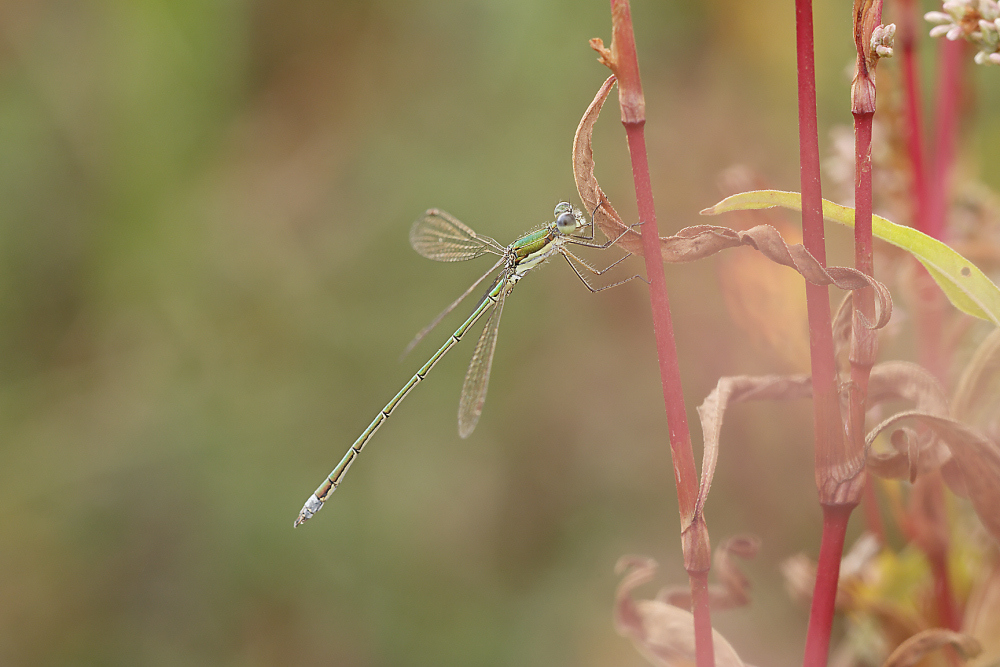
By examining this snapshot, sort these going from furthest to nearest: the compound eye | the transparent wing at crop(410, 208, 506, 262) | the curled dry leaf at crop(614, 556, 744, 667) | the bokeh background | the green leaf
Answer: the bokeh background < the transparent wing at crop(410, 208, 506, 262) < the compound eye < the curled dry leaf at crop(614, 556, 744, 667) < the green leaf

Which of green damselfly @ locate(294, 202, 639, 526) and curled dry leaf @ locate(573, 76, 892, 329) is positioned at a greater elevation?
curled dry leaf @ locate(573, 76, 892, 329)

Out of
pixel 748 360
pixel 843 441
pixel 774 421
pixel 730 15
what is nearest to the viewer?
pixel 843 441

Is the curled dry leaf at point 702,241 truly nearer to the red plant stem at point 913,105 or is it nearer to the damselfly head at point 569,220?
the red plant stem at point 913,105

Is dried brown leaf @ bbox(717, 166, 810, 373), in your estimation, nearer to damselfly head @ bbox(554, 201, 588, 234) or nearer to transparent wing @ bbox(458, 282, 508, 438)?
damselfly head @ bbox(554, 201, 588, 234)

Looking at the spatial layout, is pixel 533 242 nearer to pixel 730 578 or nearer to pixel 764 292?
pixel 764 292

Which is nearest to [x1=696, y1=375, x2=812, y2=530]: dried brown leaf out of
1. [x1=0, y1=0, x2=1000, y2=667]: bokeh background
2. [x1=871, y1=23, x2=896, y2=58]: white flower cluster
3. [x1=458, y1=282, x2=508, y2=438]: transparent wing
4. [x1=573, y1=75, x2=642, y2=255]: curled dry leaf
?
[x1=573, y1=75, x2=642, y2=255]: curled dry leaf

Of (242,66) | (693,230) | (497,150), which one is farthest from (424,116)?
(693,230)

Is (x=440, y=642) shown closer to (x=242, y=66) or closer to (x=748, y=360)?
(x=748, y=360)
